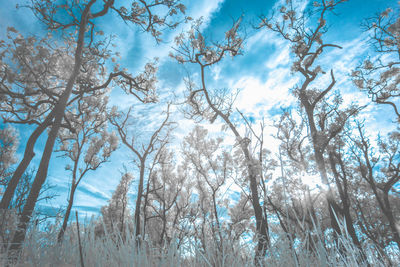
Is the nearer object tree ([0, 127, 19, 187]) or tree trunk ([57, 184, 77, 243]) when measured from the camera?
tree trunk ([57, 184, 77, 243])

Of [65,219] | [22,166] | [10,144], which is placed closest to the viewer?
[22,166]

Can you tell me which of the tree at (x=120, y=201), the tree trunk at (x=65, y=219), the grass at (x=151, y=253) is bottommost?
the grass at (x=151, y=253)

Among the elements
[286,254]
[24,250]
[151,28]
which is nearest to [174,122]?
[151,28]

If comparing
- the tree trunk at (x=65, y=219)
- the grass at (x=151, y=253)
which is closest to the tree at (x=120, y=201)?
the tree trunk at (x=65, y=219)

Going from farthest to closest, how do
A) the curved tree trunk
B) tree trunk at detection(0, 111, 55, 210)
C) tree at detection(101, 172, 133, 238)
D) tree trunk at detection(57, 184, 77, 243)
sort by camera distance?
1. tree at detection(101, 172, 133, 238)
2. tree trunk at detection(0, 111, 55, 210)
3. the curved tree trunk
4. tree trunk at detection(57, 184, 77, 243)

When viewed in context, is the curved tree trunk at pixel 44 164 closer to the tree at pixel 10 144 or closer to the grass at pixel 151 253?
the grass at pixel 151 253

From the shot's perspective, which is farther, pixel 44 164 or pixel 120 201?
pixel 120 201

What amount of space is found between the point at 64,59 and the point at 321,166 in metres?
12.3

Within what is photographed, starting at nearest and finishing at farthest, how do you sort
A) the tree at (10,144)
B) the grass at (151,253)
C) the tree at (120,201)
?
the grass at (151,253), the tree at (10,144), the tree at (120,201)

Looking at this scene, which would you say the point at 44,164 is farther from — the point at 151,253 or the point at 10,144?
the point at 10,144

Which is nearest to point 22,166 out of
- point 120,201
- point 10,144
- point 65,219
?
point 65,219

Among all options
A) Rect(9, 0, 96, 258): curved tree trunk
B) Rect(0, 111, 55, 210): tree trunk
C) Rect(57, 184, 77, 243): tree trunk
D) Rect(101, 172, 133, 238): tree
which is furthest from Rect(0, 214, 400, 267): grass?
Rect(101, 172, 133, 238): tree

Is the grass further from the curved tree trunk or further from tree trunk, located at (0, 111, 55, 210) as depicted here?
tree trunk, located at (0, 111, 55, 210)

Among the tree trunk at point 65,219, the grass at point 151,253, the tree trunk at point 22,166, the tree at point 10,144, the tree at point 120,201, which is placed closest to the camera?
the grass at point 151,253
